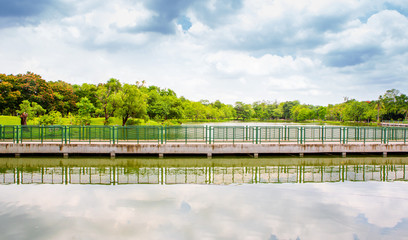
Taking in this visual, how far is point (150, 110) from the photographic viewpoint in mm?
66500

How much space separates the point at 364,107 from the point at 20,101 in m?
108

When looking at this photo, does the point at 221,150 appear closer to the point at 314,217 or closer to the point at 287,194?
the point at 287,194

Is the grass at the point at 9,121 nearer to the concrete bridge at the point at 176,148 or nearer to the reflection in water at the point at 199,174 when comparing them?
the concrete bridge at the point at 176,148

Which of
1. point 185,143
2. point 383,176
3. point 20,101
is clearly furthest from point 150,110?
point 383,176

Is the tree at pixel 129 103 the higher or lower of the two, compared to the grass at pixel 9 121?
higher

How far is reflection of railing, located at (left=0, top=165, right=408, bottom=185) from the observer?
49.3ft

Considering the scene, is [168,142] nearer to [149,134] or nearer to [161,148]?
[161,148]

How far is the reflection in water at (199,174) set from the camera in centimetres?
1509

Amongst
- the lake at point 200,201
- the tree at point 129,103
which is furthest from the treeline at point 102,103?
the lake at point 200,201

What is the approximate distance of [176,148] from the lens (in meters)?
21.2

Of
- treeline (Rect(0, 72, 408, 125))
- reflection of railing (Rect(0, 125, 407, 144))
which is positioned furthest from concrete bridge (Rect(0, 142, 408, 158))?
treeline (Rect(0, 72, 408, 125))

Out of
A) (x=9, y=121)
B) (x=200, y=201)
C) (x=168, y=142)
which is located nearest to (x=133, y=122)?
(x=9, y=121)

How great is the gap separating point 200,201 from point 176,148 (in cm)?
985

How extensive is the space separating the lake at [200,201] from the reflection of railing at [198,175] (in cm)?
5
